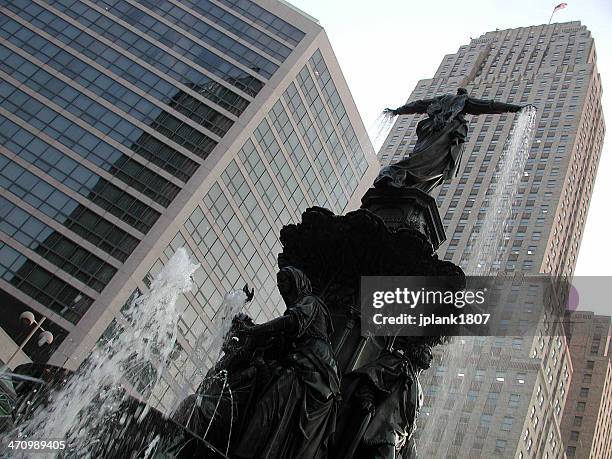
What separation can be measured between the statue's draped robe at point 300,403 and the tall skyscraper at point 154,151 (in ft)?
129

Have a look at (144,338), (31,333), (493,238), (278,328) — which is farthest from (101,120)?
(278,328)

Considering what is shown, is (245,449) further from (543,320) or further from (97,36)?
(543,320)

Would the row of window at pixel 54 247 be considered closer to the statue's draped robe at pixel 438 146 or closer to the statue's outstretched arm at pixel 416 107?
the statue's outstretched arm at pixel 416 107

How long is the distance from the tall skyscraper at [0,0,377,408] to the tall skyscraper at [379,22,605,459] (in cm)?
1898

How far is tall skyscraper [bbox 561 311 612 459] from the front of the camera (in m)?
A: 90.8

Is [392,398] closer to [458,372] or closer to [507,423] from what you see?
[507,423]

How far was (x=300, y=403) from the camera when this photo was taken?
8078 mm

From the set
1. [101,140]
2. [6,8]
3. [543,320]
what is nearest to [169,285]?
[101,140]

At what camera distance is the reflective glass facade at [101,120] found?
167ft

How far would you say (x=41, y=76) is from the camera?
60312 millimetres

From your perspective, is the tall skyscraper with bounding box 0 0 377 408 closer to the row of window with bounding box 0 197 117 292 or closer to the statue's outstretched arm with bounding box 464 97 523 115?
the row of window with bounding box 0 197 117 292

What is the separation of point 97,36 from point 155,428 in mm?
59338

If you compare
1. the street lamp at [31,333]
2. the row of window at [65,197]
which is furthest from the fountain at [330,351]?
the row of window at [65,197]

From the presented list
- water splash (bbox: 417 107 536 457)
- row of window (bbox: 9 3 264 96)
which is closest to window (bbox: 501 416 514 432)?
water splash (bbox: 417 107 536 457)
